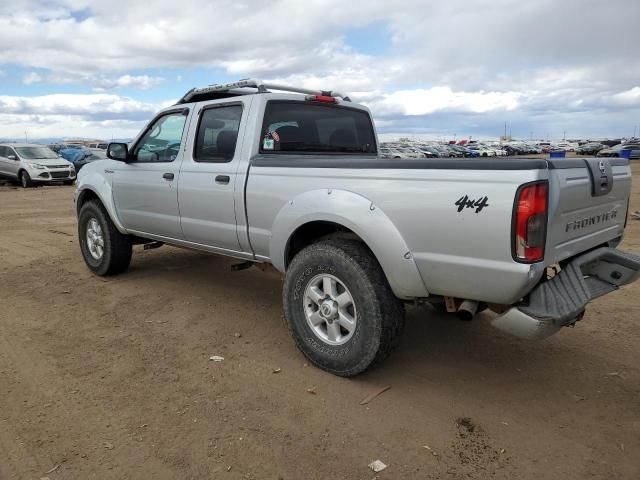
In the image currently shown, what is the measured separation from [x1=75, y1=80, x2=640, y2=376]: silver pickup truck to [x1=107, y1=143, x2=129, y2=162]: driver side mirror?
2cm

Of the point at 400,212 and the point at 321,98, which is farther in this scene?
the point at 321,98

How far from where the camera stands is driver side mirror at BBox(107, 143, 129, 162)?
528 centimetres

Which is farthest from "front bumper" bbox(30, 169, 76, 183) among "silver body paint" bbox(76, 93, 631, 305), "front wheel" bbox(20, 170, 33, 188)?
"silver body paint" bbox(76, 93, 631, 305)

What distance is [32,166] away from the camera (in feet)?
65.9

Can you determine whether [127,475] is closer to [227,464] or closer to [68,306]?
[227,464]

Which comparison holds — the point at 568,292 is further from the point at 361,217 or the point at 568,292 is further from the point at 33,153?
the point at 33,153

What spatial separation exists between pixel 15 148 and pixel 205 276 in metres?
18.7

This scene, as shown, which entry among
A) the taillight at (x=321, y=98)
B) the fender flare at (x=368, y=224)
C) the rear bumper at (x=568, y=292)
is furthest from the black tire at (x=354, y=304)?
the taillight at (x=321, y=98)

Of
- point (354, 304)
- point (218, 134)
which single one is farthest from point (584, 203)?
point (218, 134)

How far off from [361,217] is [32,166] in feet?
67.0

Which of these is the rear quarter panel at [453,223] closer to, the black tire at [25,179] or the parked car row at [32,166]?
the parked car row at [32,166]

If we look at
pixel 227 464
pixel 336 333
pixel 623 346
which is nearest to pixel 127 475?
pixel 227 464

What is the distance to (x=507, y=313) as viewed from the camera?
9.23ft

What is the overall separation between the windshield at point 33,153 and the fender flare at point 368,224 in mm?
20777
